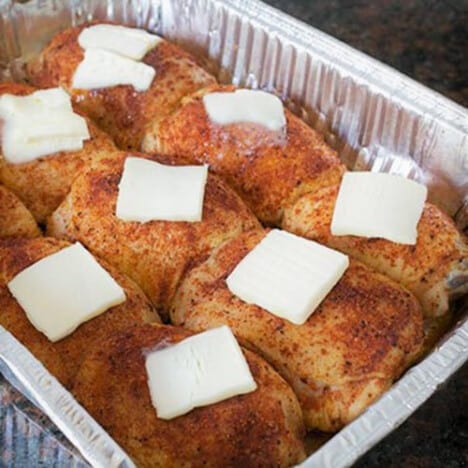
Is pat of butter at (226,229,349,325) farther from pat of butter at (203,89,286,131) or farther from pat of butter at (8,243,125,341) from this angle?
pat of butter at (203,89,286,131)

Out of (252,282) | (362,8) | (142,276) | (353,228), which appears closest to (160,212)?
(142,276)

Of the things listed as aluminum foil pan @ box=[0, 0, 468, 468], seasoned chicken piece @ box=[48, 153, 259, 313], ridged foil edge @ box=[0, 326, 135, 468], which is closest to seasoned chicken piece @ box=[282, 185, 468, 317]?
aluminum foil pan @ box=[0, 0, 468, 468]

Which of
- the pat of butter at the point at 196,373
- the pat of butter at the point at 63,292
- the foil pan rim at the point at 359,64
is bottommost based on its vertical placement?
the pat of butter at the point at 63,292

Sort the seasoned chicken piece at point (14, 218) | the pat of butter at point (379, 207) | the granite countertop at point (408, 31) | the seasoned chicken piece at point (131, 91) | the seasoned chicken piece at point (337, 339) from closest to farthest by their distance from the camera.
Result: the seasoned chicken piece at point (337, 339) < the pat of butter at point (379, 207) < the seasoned chicken piece at point (14, 218) < the seasoned chicken piece at point (131, 91) < the granite countertop at point (408, 31)

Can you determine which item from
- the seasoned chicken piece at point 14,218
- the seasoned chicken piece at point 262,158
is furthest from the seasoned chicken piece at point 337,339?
the seasoned chicken piece at point 14,218

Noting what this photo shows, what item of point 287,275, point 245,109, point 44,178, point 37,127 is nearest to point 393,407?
point 287,275

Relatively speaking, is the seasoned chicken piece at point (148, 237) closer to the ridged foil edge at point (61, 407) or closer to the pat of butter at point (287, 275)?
the pat of butter at point (287, 275)

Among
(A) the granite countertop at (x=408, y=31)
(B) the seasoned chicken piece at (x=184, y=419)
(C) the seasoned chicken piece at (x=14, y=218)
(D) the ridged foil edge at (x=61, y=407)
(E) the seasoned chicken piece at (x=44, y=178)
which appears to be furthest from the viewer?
(A) the granite countertop at (x=408, y=31)

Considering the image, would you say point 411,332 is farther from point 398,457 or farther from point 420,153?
point 420,153
